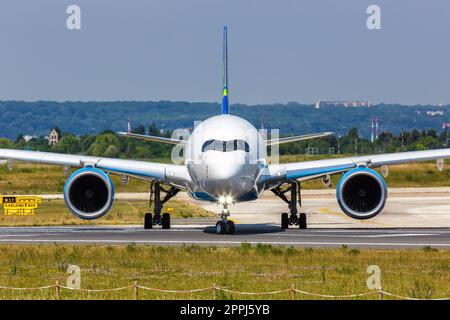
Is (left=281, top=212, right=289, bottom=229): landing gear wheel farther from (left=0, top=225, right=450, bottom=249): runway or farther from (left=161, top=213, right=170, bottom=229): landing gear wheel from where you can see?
(left=161, top=213, right=170, bottom=229): landing gear wheel

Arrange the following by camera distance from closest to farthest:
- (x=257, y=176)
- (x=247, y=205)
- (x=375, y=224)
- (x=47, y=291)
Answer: (x=47, y=291)
(x=257, y=176)
(x=375, y=224)
(x=247, y=205)

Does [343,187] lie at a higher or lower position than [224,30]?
lower

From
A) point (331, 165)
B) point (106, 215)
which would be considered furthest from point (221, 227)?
point (106, 215)

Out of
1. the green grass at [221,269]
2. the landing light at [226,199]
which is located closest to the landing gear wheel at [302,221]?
the landing light at [226,199]

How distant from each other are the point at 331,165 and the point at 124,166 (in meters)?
9.61

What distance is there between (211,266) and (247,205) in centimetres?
4327

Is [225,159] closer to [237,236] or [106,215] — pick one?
[237,236]

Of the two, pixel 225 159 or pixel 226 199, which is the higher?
pixel 225 159

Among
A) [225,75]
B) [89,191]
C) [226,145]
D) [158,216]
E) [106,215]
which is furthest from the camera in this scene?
[106,215]

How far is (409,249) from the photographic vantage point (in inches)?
1580

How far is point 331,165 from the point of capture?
4916 cm

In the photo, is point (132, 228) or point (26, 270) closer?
point (26, 270)
